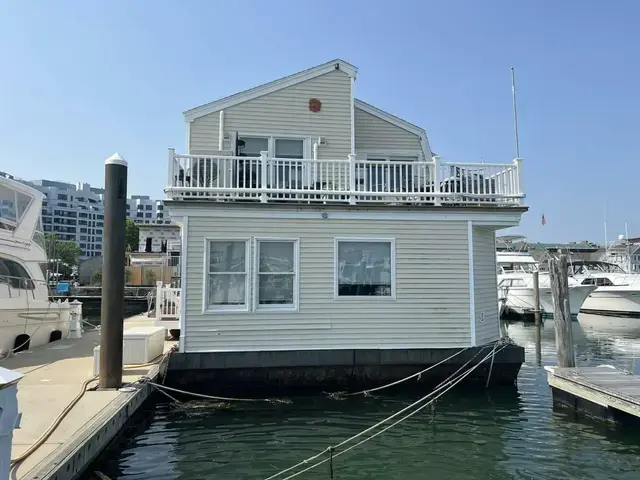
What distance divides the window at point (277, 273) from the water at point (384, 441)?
2.11 metres

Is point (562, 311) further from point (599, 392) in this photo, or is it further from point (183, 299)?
point (183, 299)

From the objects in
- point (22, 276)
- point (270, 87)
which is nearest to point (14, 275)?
point (22, 276)

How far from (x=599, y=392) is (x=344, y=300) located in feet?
16.2

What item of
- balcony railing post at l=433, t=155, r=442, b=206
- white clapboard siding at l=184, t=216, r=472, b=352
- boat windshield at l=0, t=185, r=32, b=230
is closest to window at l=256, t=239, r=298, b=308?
white clapboard siding at l=184, t=216, r=472, b=352

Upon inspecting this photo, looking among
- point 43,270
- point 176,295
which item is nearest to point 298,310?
point 176,295

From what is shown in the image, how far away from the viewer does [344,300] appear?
10.7 metres

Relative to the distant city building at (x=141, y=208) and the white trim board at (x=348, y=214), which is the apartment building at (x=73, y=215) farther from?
the white trim board at (x=348, y=214)

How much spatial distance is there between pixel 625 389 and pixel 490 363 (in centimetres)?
270

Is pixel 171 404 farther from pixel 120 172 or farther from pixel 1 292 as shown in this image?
pixel 1 292

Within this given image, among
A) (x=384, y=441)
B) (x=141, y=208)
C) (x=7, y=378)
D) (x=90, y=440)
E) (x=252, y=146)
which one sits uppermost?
(x=141, y=208)

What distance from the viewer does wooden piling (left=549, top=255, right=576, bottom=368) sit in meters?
10.5

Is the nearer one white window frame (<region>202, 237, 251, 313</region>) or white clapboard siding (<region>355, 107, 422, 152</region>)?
white window frame (<region>202, 237, 251, 313</region>)

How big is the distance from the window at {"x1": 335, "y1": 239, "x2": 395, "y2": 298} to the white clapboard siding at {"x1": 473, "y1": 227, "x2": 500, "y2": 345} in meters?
1.96

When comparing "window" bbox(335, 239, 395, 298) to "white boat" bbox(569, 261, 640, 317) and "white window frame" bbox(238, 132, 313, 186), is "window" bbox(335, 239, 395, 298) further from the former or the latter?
"white boat" bbox(569, 261, 640, 317)
